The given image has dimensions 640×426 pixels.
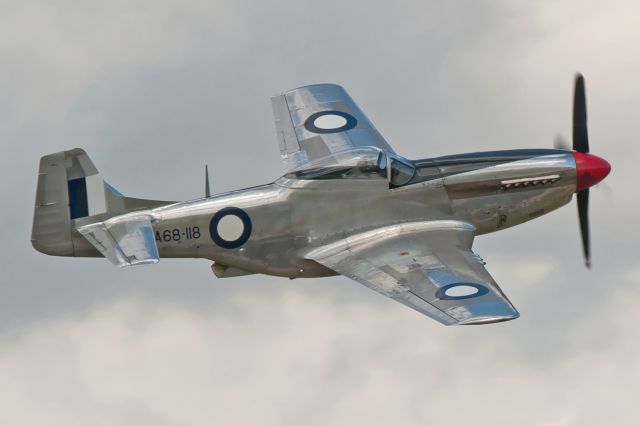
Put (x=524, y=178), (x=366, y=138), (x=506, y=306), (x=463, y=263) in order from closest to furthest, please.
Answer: (x=506, y=306) → (x=463, y=263) → (x=524, y=178) → (x=366, y=138)

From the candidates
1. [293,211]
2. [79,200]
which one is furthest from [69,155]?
[293,211]

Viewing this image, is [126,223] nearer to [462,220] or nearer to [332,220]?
[332,220]

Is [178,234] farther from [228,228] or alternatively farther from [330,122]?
[330,122]

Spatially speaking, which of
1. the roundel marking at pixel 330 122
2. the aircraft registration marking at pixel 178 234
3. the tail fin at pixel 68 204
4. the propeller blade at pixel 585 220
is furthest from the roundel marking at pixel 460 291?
the roundel marking at pixel 330 122

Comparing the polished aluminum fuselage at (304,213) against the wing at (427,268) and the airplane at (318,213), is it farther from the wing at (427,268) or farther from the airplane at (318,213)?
the wing at (427,268)

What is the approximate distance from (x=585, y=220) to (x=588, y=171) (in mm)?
946

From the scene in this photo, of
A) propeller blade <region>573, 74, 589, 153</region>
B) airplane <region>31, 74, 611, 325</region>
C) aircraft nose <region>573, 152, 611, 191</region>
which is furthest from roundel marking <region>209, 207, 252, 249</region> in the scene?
propeller blade <region>573, 74, 589, 153</region>

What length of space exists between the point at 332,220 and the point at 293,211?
2.36 ft

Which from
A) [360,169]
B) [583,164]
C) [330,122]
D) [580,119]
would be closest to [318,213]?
[360,169]

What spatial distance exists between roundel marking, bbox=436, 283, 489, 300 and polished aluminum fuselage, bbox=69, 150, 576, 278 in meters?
2.56

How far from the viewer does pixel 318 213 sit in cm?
3209

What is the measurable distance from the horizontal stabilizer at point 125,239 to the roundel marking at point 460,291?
5000 millimetres

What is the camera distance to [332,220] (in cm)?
3209

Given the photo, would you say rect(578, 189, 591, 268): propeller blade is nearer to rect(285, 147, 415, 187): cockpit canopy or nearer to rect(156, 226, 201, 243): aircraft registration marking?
rect(285, 147, 415, 187): cockpit canopy
